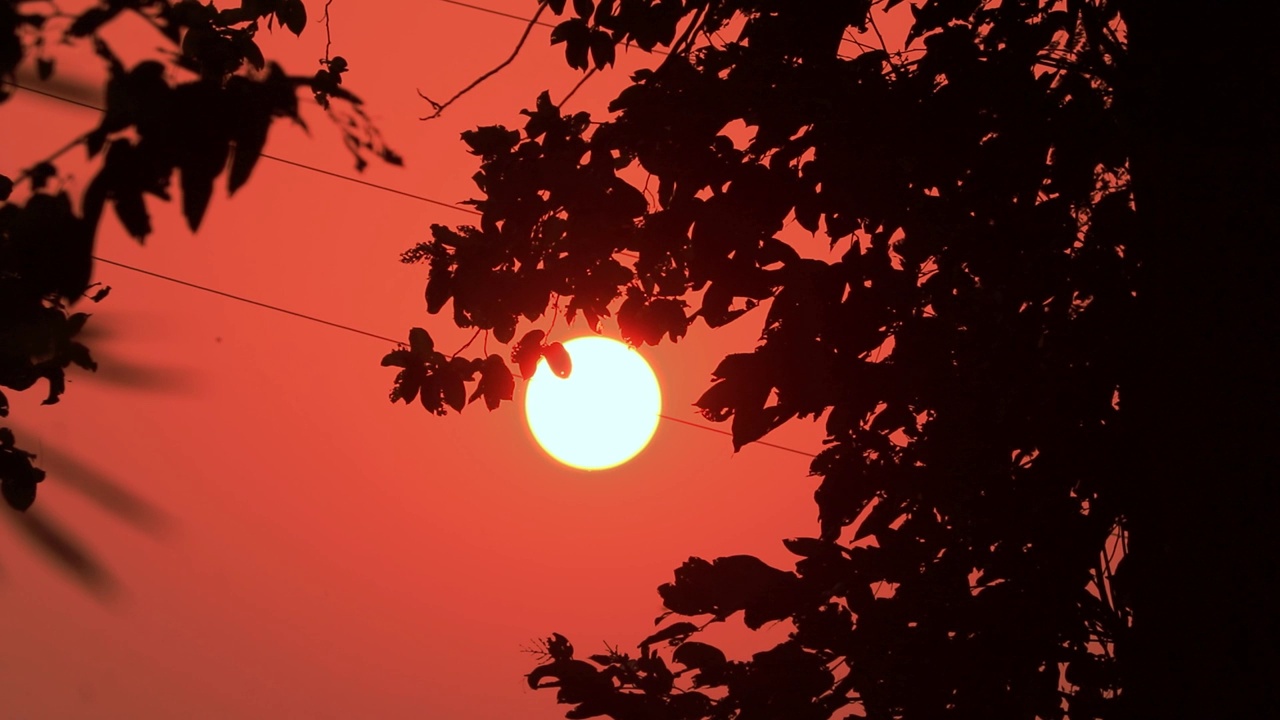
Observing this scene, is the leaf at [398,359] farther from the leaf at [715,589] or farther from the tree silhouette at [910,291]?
the leaf at [715,589]

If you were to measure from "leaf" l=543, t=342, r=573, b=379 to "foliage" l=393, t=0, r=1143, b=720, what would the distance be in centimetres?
18

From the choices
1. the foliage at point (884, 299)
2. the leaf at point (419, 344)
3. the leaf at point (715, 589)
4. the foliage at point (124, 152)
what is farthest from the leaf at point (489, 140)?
the foliage at point (124, 152)

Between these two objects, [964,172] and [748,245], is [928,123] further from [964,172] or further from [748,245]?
[748,245]

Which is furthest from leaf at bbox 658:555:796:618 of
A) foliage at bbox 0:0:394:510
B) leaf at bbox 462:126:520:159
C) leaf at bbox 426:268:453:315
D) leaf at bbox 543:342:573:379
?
foliage at bbox 0:0:394:510

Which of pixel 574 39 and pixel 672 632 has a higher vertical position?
pixel 574 39

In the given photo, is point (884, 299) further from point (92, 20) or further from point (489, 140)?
point (92, 20)

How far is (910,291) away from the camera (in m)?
3.33

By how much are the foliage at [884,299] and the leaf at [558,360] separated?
0.58 ft

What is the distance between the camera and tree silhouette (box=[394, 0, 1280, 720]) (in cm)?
278

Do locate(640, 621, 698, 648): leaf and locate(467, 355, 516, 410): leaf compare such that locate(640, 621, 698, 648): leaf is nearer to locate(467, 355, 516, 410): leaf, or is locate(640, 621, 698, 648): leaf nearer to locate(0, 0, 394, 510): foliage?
locate(467, 355, 516, 410): leaf

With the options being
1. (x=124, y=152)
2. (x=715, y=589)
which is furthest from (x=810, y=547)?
(x=124, y=152)

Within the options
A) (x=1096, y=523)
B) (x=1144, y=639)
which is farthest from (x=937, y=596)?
(x=1144, y=639)

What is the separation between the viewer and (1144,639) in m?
2.47

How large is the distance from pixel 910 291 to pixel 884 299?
0.55ft
